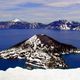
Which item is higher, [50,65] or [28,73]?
[28,73]

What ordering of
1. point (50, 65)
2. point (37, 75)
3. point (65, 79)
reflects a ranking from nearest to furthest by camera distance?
1. point (65, 79)
2. point (37, 75)
3. point (50, 65)

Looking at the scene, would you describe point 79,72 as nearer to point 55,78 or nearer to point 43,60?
point 55,78

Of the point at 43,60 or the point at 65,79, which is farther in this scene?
the point at 43,60

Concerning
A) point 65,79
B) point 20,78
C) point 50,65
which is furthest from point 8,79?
point 50,65

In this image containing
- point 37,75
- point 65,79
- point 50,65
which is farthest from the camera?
point 50,65

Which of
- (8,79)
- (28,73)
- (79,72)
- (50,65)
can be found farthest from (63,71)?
(50,65)

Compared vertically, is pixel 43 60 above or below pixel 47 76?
below

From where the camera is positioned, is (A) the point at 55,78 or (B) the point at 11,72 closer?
(A) the point at 55,78

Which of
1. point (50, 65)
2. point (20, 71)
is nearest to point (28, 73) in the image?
point (20, 71)

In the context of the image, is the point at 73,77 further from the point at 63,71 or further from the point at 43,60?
the point at 43,60
